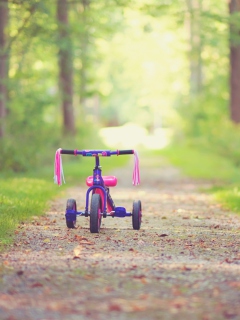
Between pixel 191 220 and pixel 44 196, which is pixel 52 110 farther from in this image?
pixel 191 220

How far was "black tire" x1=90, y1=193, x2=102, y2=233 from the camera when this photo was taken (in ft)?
34.0

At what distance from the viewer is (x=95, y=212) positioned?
34.0ft

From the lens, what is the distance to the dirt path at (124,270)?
6.26 metres

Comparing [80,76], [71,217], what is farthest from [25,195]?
[80,76]

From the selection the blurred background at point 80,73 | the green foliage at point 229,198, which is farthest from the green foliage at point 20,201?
the blurred background at point 80,73

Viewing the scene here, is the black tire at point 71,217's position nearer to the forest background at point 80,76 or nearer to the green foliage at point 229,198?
the green foliage at point 229,198

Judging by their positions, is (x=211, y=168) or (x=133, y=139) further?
(x=133, y=139)

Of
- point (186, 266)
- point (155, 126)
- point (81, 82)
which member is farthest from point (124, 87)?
point (186, 266)

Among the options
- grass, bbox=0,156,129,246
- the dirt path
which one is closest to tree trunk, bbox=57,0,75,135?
grass, bbox=0,156,129,246

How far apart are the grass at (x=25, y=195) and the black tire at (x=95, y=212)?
1093 mm

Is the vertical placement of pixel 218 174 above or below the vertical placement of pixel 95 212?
below

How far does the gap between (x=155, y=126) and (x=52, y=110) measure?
54957 mm

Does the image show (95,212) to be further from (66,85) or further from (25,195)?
(66,85)

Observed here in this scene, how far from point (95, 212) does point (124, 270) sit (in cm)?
264
